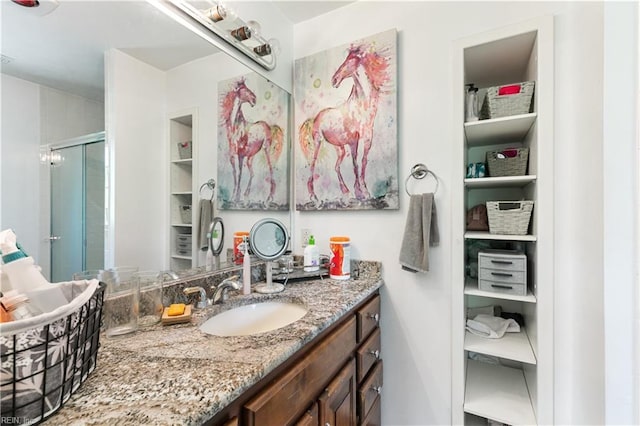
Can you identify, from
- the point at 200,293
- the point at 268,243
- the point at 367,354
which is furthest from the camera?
the point at 268,243

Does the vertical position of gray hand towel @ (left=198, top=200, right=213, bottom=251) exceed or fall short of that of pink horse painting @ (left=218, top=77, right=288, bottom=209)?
it falls short

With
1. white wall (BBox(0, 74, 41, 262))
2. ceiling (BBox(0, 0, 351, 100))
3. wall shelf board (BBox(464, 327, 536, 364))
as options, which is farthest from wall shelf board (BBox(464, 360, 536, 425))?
ceiling (BBox(0, 0, 351, 100))

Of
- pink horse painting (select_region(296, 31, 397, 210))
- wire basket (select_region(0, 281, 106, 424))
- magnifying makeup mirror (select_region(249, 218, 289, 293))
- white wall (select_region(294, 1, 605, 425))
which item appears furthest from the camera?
pink horse painting (select_region(296, 31, 397, 210))

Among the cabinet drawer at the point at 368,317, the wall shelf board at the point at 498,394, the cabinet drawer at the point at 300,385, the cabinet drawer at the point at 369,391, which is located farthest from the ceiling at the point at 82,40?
the wall shelf board at the point at 498,394

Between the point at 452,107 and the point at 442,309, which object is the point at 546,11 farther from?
the point at 442,309

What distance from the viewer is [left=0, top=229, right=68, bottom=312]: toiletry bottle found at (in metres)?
0.57

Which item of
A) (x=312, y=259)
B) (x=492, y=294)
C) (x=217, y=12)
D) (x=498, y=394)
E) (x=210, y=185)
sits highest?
(x=217, y=12)

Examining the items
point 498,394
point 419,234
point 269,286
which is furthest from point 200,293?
point 498,394

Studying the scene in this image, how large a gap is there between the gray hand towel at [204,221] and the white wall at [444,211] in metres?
0.59

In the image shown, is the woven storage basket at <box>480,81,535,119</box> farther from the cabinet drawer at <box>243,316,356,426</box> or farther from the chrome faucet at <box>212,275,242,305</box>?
the chrome faucet at <box>212,275,242,305</box>

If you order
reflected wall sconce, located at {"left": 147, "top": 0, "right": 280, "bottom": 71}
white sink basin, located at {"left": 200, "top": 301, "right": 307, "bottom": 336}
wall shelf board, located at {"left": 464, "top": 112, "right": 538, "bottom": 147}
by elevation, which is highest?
reflected wall sconce, located at {"left": 147, "top": 0, "right": 280, "bottom": 71}

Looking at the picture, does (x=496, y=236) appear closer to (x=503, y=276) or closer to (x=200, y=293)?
(x=503, y=276)

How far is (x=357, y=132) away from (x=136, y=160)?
104 cm

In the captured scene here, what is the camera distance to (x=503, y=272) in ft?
4.19
